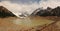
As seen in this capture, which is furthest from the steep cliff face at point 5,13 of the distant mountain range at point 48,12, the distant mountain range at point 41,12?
the distant mountain range at point 48,12

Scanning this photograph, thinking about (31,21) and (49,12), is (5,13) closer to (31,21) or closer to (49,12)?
(31,21)

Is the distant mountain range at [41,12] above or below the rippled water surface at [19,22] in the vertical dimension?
above

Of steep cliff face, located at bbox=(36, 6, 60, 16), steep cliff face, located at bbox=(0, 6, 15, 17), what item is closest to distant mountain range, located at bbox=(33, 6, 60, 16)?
steep cliff face, located at bbox=(36, 6, 60, 16)

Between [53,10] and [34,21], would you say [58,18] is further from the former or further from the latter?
[34,21]

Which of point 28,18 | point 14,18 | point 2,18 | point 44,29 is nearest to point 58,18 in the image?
point 44,29

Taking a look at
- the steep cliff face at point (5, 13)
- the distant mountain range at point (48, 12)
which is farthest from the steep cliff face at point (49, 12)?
the steep cliff face at point (5, 13)

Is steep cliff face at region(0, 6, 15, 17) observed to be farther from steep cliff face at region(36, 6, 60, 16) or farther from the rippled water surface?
steep cliff face at region(36, 6, 60, 16)

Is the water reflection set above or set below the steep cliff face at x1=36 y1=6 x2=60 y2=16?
below

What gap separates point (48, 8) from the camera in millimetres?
1597

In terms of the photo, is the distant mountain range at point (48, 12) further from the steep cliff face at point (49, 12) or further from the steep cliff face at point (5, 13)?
the steep cliff face at point (5, 13)

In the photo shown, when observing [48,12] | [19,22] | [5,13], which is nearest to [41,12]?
[48,12]

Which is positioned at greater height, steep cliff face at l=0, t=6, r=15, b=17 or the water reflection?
steep cliff face at l=0, t=6, r=15, b=17

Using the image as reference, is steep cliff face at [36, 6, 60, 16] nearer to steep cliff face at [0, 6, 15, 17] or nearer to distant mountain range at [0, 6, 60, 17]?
distant mountain range at [0, 6, 60, 17]

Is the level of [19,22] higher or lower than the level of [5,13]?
lower
